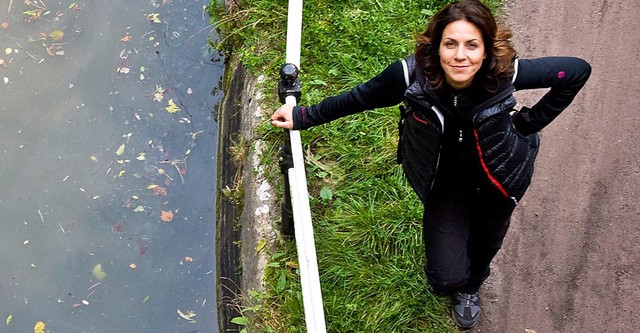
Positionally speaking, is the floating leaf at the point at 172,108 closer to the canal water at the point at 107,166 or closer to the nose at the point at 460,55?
the canal water at the point at 107,166

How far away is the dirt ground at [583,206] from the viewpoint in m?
4.36

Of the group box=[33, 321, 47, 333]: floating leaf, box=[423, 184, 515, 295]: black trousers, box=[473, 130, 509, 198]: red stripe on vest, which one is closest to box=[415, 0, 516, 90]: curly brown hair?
box=[473, 130, 509, 198]: red stripe on vest

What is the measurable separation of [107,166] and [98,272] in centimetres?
84

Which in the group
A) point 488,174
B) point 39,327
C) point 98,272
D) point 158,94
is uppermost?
point 488,174

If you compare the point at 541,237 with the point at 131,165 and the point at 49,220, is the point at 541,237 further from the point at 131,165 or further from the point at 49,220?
the point at 49,220

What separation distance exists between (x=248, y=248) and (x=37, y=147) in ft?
6.45

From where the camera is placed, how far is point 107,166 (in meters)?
5.54

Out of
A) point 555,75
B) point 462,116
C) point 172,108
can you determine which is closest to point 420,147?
point 462,116

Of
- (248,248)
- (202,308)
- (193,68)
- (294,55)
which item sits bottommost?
(202,308)

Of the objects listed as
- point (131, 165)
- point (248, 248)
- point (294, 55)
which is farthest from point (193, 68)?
point (294, 55)

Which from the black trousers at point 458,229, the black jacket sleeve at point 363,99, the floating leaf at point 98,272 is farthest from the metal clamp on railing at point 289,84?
the floating leaf at point 98,272

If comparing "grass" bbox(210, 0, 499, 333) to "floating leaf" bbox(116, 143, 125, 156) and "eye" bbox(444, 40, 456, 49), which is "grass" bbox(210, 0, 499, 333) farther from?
"eye" bbox(444, 40, 456, 49)

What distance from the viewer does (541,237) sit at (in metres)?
4.60

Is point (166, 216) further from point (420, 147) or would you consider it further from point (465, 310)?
point (420, 147)
